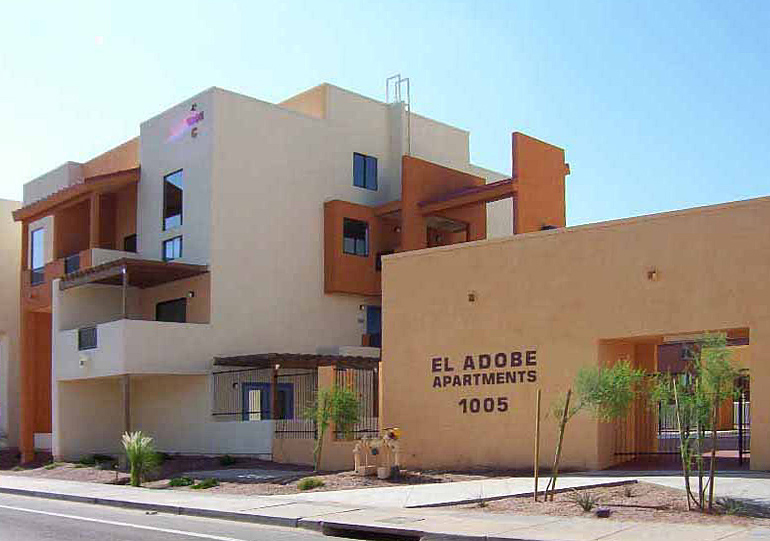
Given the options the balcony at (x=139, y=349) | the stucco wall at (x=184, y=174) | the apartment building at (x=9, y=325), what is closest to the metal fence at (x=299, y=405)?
the balcony at (x=139, y=349)

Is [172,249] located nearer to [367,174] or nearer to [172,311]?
[172,311]

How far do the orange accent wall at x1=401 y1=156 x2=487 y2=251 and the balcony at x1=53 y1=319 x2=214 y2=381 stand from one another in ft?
26.7

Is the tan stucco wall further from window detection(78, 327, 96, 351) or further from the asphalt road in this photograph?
window detection(78, 327, 96, 351)

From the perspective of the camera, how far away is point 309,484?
2086 centimetres

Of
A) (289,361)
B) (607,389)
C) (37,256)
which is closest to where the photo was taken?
(607,389)

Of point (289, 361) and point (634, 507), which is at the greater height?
point (289, 361)

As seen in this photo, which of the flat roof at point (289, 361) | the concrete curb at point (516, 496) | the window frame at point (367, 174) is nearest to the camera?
the concrete curb at point (516, 496)

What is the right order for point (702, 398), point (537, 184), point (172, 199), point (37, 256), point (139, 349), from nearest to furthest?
point (702, 398) → point (139, 349) → point (537, 184) → point (172, 199) → point (37, 256)

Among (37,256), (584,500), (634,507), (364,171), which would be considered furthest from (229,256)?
(634,507)

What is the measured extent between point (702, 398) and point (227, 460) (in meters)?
16.9

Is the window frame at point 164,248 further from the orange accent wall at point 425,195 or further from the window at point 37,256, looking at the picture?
the orange accent wall at point 425,195

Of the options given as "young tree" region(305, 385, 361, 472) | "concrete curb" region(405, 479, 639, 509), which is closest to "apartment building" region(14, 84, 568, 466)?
"young tree" region(305, 385, 361, 472)

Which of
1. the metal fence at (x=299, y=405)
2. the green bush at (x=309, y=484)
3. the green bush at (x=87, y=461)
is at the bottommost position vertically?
the green bush at (x=87, y=461)

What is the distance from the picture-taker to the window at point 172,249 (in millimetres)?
34312
